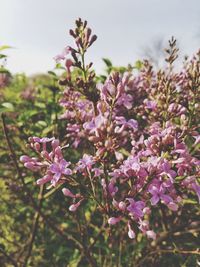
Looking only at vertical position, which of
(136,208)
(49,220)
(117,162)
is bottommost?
(49,220)

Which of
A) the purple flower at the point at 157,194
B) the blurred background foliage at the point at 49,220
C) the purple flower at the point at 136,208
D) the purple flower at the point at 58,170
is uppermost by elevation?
the purple flower at the point at 58,170

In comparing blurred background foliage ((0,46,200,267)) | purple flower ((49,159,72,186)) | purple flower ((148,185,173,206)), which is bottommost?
blurred background foliage ((0,46,200,267))

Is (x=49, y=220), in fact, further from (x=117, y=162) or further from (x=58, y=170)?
(x=58, y=170)

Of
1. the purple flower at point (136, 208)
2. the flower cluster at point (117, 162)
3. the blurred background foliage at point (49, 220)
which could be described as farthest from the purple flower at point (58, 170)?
the blurred background foliage at point (49, 220)

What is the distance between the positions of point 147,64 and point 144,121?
55 cm

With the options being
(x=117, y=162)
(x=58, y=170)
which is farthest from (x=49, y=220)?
(x=58, y=170)

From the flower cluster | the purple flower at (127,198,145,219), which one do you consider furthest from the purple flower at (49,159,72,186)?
the purple flower at (127,198,145,219)

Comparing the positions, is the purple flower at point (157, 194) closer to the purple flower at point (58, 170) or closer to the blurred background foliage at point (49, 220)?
the purple flower at point (58, 170)

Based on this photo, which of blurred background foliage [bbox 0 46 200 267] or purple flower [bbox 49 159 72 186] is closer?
purple flower [bbox 49 159 72 186]

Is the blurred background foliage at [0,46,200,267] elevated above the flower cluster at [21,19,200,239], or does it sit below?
below

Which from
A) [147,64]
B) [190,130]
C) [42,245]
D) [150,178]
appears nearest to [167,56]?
[147,64]

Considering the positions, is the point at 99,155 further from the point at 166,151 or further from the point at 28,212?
the point at 28,212

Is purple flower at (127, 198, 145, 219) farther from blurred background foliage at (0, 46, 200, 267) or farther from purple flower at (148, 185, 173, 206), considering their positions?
blurred background foliage at (0, 46, 200, 267)

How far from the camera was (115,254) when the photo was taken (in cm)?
411
